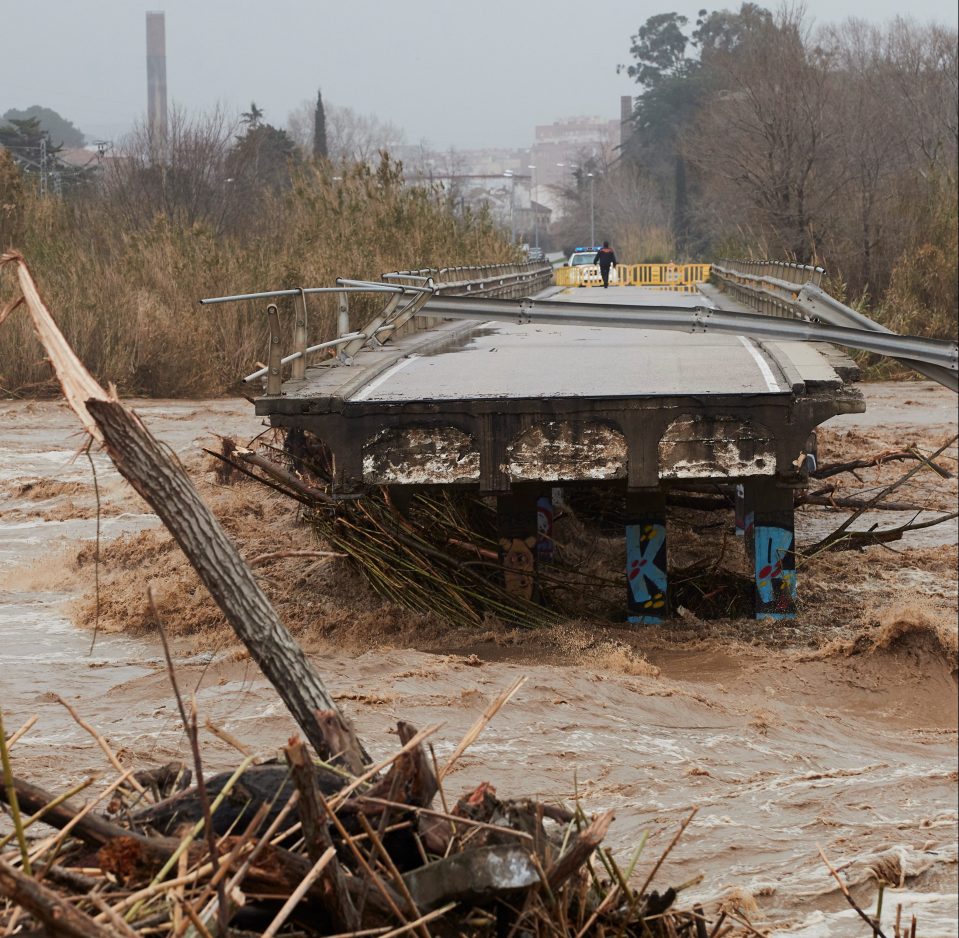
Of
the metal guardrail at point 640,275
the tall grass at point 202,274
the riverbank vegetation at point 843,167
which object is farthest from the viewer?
the metal guardrail at point 640,275

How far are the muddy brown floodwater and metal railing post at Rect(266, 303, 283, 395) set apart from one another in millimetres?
1599

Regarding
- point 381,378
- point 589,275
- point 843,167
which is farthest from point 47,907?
point 589,275

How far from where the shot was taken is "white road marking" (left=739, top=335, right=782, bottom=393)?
364 inches

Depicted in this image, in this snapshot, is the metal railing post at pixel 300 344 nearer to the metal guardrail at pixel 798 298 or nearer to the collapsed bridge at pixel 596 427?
the collapsed bridge at pixel 596 427

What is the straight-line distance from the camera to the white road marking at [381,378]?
9209 millimetres

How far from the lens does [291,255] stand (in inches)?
1068

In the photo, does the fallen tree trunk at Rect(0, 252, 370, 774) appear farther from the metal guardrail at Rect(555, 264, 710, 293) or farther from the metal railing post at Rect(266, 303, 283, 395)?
the metal guardrail at Rect(555, 264, 710, 293)

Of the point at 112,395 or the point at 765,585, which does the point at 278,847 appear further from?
the point at 765,585

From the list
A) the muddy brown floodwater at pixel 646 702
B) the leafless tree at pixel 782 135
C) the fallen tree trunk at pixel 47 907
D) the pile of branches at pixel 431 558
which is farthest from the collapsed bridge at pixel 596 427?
the leafless tree at pixel 782 135

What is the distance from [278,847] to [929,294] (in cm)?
3023

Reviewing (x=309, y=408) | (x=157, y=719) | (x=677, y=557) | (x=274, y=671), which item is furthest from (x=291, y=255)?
(x=274, y=671)

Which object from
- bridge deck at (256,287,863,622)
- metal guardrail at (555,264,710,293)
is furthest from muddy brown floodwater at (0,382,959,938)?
metal guardrail at (555,264,710,293)

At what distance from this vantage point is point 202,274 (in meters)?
26.8

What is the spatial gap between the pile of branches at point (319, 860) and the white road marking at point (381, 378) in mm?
5561
